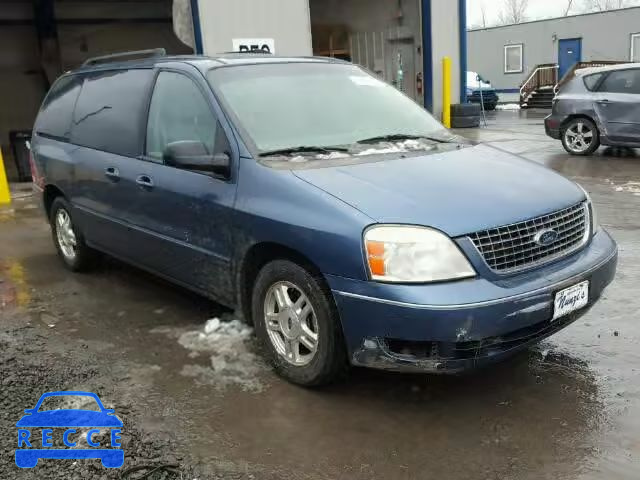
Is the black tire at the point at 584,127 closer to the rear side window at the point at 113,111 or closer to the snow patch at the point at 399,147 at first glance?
the snow patch at the point at 399,147

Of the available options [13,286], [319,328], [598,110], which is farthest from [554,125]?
[319,328]

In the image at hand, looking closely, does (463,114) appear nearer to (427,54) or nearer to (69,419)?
(427,54)

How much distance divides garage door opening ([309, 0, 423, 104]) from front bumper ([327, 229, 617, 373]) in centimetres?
1267

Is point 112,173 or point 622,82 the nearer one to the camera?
point 112,173

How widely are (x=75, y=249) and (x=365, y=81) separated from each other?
2.92m

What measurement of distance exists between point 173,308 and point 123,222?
72 cm

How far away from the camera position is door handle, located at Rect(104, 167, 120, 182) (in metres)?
4.56

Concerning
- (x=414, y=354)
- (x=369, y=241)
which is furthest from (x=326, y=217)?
(x=414, y=354)

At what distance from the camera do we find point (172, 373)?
3.70 m

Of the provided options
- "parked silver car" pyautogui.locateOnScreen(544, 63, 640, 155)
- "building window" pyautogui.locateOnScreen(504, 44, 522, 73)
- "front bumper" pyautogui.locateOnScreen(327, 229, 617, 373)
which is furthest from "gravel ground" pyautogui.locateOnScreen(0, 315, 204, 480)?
"building window" pyautogui.locateOnScreen(504, 44, 522, 73)

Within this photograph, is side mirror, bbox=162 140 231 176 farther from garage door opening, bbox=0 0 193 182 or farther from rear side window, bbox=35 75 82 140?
garage door opening, bbox=0 0 193 182

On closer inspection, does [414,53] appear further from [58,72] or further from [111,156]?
[111,156]

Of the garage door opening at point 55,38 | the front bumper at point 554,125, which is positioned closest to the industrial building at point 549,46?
the front bumper at point 554,125

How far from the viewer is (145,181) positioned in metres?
4.25
